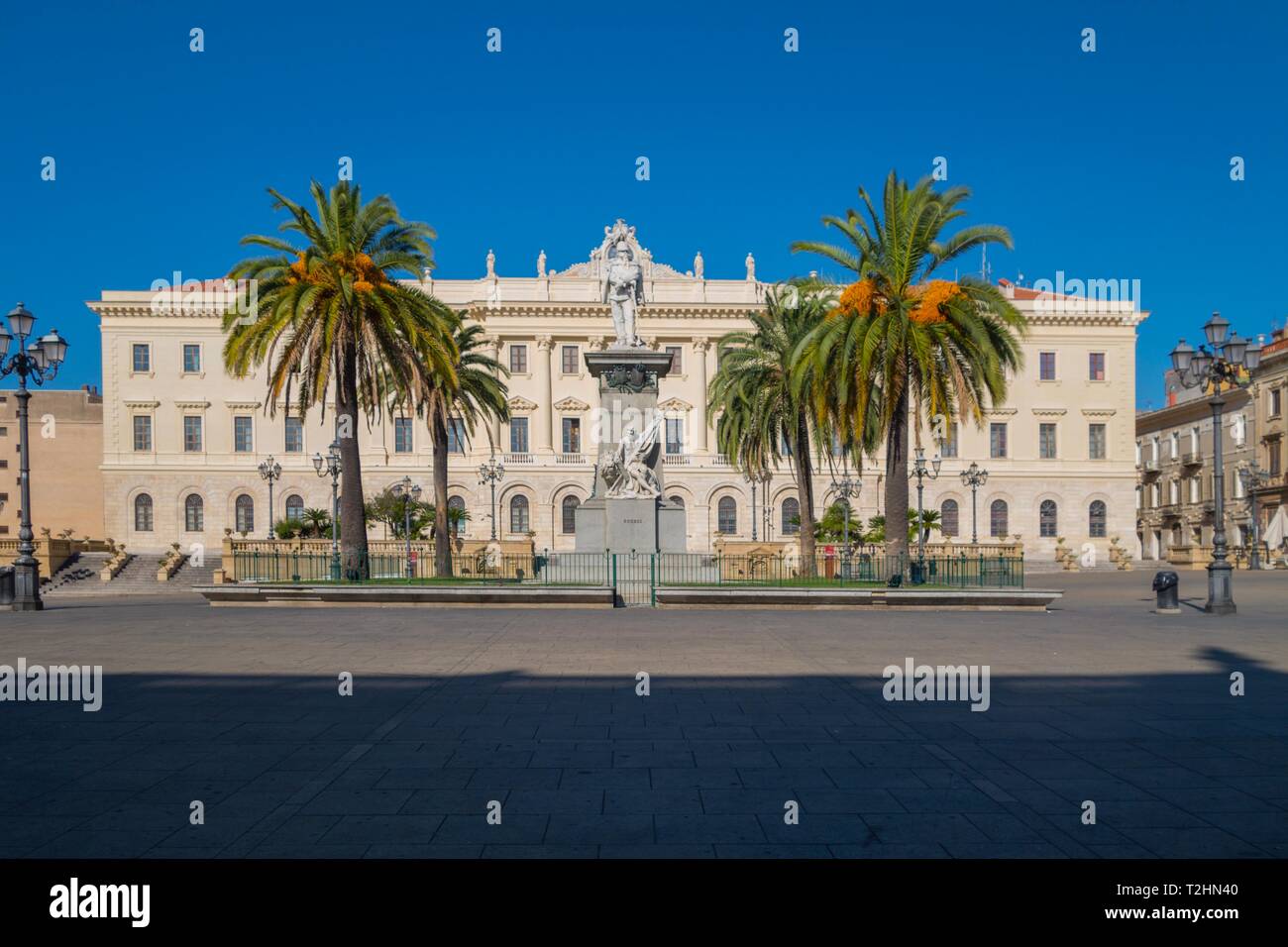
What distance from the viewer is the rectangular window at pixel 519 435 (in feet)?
202

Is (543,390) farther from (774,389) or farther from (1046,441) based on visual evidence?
(774,389)

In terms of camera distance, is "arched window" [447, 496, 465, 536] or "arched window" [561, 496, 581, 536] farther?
"arched window" [561, 496, 581, 536]

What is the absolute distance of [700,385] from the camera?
62344 millimetres

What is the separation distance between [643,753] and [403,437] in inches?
2204

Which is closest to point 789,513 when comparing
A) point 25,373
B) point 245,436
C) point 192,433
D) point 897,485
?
point 245,436

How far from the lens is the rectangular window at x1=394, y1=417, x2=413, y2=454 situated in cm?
6059

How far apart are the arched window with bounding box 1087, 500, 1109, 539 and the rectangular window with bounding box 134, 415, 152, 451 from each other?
189 feet

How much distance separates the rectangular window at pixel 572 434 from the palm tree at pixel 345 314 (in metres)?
37.9

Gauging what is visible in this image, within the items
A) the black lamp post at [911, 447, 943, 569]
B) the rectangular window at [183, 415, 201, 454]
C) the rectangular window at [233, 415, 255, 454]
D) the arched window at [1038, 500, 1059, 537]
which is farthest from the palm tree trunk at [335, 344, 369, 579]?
the arched window at [1038, 500, 1059, 537]

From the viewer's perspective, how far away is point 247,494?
59500mm

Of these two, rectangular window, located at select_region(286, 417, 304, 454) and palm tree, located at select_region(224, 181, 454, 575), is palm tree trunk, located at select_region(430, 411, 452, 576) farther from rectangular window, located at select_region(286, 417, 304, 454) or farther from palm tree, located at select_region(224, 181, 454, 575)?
rectangular window, located at select_region(286, 417, 304, 454)
